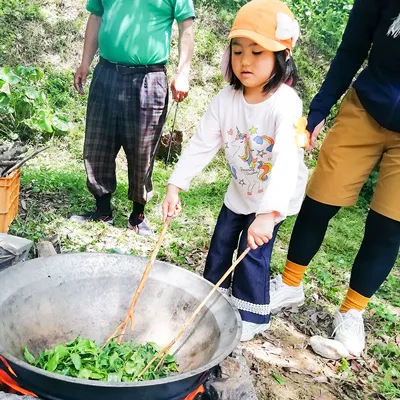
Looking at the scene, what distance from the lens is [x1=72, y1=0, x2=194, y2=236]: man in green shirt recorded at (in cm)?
368

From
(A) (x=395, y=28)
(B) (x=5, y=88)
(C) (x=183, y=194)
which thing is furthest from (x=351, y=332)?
(B) (x=5, y=88)

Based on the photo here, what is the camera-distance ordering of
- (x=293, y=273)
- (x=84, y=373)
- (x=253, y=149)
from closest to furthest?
(x=84, y=373), (x=253, y=149), (x=293, y=273)

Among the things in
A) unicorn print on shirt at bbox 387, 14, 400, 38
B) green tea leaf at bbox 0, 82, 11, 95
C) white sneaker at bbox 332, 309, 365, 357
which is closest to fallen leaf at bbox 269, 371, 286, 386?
white sneaker at bbox 332, 309, 365, 357

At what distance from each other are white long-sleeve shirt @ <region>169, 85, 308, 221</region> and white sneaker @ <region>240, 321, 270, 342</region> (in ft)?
2.13

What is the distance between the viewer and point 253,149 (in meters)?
2.72

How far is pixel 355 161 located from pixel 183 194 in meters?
2.65

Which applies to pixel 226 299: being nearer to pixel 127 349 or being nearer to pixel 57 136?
pixel 127 349

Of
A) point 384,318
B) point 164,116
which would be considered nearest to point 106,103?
point 164,116

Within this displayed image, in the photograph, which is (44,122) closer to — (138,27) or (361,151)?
(138,27)

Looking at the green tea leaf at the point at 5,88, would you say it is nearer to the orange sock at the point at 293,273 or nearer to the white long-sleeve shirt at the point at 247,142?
the white long-sleeve shirt at the point at 247,142

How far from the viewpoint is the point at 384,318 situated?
3.64 m

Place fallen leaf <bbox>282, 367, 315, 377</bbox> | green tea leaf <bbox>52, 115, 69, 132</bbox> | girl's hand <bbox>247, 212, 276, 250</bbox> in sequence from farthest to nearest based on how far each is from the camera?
green tea leaf <bbox>52, 115, 69, 132</bbox>, fallen leaf <bbox>282, 367, 315, 377</bbox>, girl's hand <bbox>247, 212, 276, 250</bbox>

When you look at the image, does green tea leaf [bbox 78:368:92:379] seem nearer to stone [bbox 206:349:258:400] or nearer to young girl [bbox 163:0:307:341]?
stone [bbox 206:349:258:400]

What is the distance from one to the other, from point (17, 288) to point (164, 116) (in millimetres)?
2254
